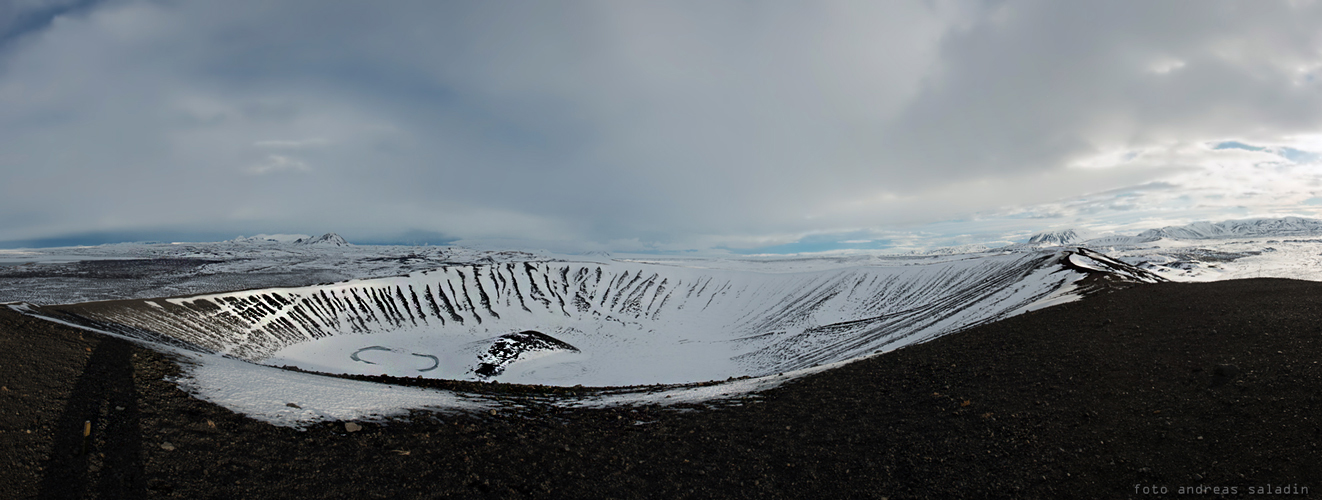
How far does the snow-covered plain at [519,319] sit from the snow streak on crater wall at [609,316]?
0.89 ft

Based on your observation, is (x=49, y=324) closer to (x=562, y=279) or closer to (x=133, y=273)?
(x=133, y=273)

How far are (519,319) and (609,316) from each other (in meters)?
13.0

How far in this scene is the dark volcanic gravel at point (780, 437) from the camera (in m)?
8.93

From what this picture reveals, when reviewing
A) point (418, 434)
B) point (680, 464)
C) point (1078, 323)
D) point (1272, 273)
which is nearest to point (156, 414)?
point (418, 434)

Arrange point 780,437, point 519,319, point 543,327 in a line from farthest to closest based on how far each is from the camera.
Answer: point 519,319
point 543,327
point 780,437

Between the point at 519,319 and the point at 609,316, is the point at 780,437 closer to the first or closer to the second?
the point at 519,319

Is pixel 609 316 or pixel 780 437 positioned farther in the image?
pixel 609 316

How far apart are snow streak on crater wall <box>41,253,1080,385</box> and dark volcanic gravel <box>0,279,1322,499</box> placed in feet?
47.5

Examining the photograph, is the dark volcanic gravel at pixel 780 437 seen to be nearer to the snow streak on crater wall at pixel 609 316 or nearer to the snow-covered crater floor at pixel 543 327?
the snow-covered crater floor at pixel 543 327

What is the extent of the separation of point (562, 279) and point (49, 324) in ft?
228

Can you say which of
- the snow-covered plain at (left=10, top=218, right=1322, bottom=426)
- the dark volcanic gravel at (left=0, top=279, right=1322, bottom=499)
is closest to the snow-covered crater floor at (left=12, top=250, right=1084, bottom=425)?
the snow-covered plain at (left=10, top=218, right=1322, bottom=426)

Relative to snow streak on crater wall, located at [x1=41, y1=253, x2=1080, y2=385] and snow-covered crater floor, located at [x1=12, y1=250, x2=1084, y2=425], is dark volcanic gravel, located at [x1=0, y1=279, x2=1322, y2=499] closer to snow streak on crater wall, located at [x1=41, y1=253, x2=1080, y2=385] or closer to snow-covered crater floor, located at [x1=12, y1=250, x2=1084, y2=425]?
snow-covered crater floor, located at [x1=12, y1=250, x2=1084, y2=425]

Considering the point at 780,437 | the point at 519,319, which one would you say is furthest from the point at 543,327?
the point at 780,437

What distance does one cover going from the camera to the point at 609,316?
70.4 meters
